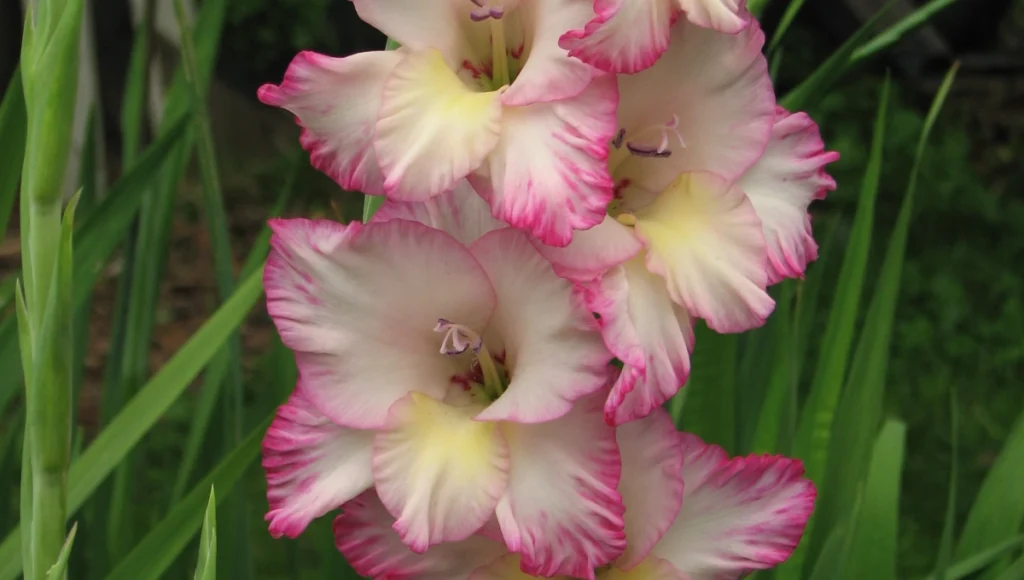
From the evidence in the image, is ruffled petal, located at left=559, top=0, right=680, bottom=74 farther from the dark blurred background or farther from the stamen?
the dark blurred background

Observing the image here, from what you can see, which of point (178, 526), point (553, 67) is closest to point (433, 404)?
point (553, 67)

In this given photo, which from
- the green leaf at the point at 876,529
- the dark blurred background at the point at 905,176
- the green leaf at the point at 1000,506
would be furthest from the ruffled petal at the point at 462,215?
the dark blurred background at the point at 905,176

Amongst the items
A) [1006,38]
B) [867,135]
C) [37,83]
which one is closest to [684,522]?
[37,83]

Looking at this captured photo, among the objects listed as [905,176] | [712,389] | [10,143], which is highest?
[10,143]

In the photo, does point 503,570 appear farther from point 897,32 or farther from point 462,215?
point 897,32

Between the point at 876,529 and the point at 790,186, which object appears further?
the point at 876,529

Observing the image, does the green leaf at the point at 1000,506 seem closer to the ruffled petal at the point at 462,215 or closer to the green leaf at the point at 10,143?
the ruffled petal at the point at 462,215
